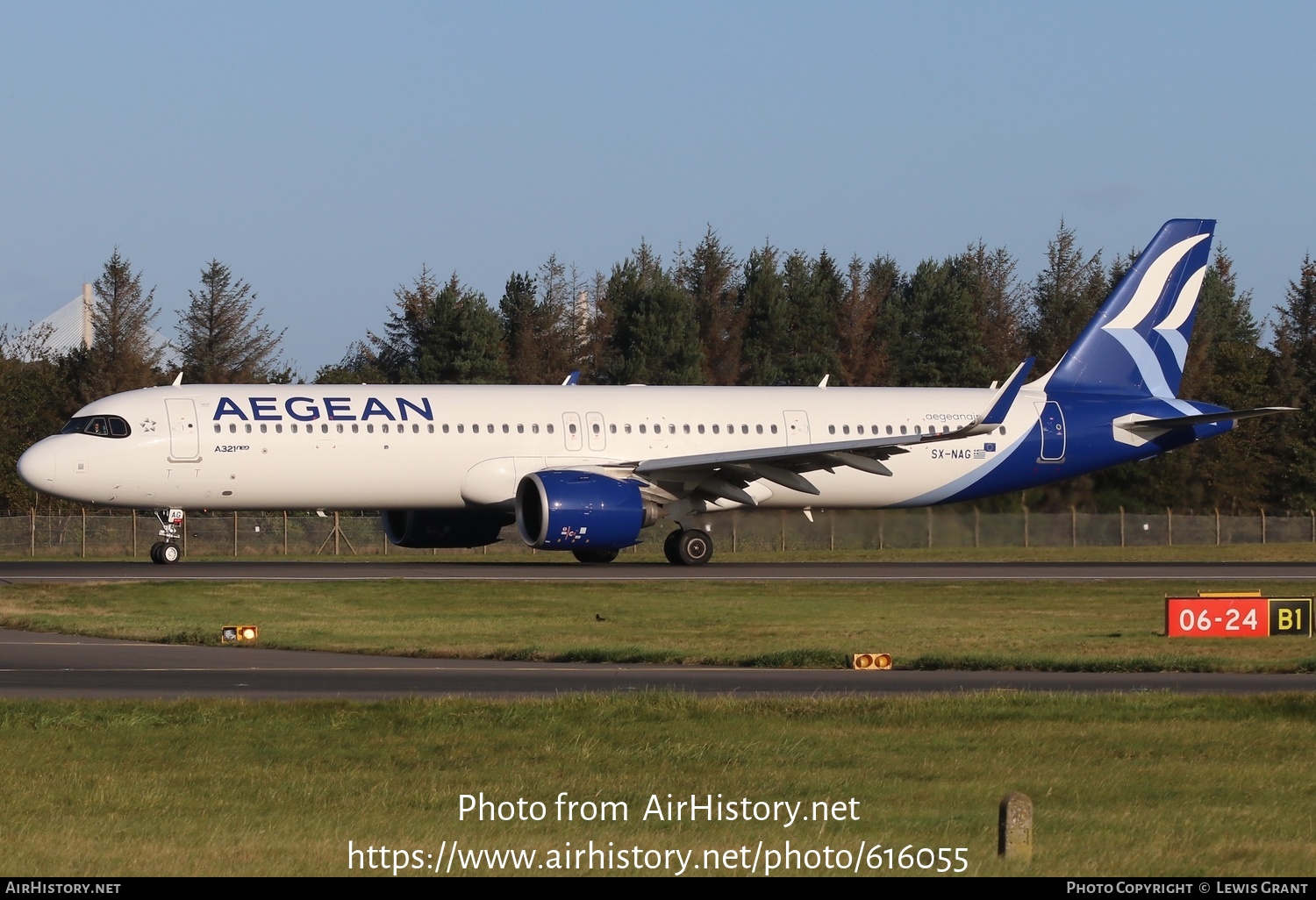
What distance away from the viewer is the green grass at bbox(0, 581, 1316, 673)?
21688 millimetres

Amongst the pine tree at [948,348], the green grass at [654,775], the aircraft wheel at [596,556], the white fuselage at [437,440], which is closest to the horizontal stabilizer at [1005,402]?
the white fuselage at [437,440]

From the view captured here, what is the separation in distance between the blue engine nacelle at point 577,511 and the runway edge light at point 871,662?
613 inches

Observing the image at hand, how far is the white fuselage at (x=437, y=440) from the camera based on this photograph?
36125 mm

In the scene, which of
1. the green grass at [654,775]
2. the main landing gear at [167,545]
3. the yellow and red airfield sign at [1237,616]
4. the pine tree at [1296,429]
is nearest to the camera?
the green grass at [654,775]

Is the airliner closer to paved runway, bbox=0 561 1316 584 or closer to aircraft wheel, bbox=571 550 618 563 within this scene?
aircraft wheel, bbox=571 550 618 563

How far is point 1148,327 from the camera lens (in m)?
44.8

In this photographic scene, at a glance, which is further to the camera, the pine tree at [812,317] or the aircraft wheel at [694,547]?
the pine tree at [812,317]

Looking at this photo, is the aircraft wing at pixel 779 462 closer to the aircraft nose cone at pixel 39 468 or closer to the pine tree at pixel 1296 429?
the aircraft nose cone at pixel 39 468

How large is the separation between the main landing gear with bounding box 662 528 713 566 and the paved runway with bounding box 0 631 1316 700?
17.9m

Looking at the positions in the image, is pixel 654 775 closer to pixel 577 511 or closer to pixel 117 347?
pixel 577 511

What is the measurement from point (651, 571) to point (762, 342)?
57043 mm

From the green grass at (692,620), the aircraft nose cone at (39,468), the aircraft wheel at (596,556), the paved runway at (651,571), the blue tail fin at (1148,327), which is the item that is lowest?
the green grass at (692,620)

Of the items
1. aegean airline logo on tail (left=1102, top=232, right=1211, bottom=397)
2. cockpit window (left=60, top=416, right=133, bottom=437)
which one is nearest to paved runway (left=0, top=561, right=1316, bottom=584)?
cockpit window (left=60, top=416, right=133, bottom=437)
